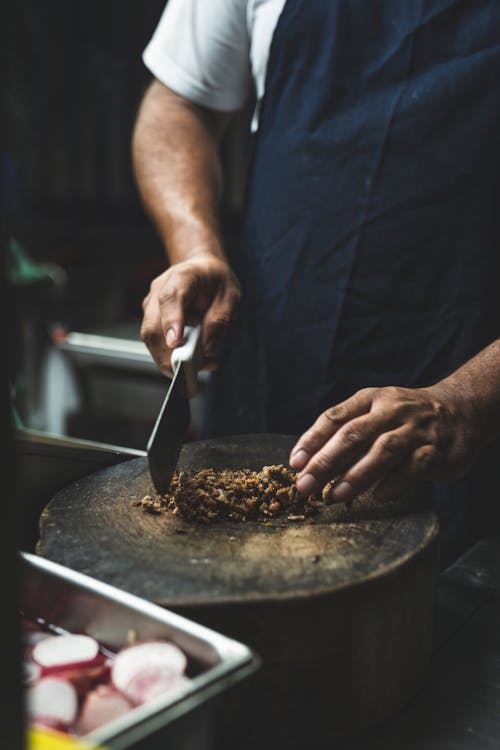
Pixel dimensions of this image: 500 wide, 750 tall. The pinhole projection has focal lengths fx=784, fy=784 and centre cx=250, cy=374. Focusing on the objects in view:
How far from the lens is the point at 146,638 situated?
2.57 ft

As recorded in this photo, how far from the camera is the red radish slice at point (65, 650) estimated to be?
789mm

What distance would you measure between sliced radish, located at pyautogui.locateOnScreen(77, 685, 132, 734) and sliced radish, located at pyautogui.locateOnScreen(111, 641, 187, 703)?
14mm

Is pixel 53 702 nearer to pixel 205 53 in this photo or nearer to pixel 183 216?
pixel 183 216

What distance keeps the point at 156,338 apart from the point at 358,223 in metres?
0.47

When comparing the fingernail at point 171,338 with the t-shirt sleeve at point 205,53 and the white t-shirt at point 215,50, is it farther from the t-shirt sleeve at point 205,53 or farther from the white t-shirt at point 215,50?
the t-shirt sleeve at point 205,53

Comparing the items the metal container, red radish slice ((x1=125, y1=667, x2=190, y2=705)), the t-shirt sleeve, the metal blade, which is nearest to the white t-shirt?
the t-shirt sleeve

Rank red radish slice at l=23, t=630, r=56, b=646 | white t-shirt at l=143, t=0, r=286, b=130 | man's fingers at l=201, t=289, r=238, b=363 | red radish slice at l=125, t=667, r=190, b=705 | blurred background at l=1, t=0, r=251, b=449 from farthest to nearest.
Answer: blurred background at l=1, t=0, r=251, b=449 → white t-shirt at l=143, t=0, r=286, b=130 → man's fingers at l=201, t=289, r=238, b=363 → red radish slice at l=23, t=630, r=56, b=646 → red radish slice at l=125, t=667, r=190, b=705

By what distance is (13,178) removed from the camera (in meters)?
3.76

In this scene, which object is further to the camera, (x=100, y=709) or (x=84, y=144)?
(x=84, y=144)

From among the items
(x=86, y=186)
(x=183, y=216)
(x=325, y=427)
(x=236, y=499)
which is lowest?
(x=86, y=186)

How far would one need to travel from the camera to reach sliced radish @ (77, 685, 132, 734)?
0.69 m

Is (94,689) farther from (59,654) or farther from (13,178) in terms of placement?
(13,178)

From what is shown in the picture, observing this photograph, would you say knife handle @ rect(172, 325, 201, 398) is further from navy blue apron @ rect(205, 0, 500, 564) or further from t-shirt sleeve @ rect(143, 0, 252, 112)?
t-shirt sleeve @ rect(143, 0, 252, 112)

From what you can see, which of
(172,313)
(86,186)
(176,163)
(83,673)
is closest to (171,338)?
(172,313)
